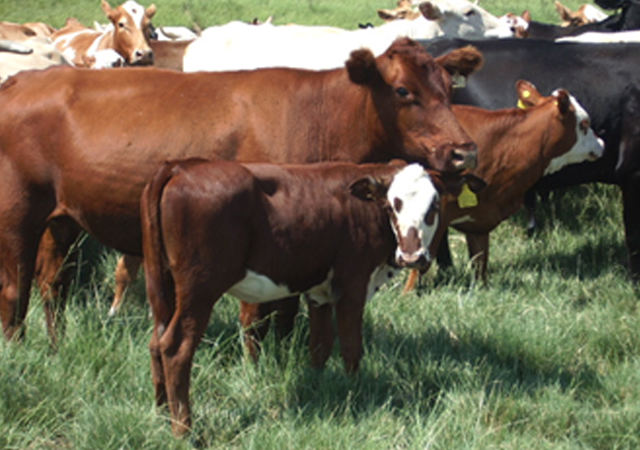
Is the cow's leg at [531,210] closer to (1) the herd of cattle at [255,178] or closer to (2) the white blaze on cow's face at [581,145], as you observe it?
(2) the white blaze on cow's face at [581,145]

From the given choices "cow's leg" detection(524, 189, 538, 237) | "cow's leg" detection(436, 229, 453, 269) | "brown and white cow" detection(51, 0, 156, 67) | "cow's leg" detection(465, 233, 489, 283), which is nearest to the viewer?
"cow's leg" detection(465, 233, 489, 283)

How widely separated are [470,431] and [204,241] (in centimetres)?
145

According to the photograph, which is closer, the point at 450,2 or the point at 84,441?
the point at 84,441

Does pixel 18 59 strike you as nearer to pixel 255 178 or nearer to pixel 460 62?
pixel 460 62

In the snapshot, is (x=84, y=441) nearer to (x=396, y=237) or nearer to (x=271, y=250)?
(x=271, y=250)

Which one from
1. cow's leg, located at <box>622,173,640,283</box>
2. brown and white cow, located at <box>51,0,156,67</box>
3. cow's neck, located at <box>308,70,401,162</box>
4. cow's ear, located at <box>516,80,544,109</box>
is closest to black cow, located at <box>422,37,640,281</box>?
cow's leg, located at <box>622,173,640,283</box>

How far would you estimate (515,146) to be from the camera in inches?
281

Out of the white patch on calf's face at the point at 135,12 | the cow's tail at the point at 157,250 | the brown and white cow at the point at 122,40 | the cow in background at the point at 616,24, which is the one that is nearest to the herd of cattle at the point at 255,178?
the cow's tail at the point at 157,250

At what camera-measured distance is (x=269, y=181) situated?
450 cm

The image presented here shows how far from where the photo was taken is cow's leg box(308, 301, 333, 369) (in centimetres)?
507

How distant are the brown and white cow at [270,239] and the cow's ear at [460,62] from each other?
96cm

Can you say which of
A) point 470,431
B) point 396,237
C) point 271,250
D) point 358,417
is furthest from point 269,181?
point 470,431

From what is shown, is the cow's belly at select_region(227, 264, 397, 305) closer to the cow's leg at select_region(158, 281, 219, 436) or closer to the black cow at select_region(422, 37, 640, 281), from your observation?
the cow's leg at select_region(158, 281, 219, 436)

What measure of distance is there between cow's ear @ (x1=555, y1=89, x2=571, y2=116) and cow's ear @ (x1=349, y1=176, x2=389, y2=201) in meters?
2.83
